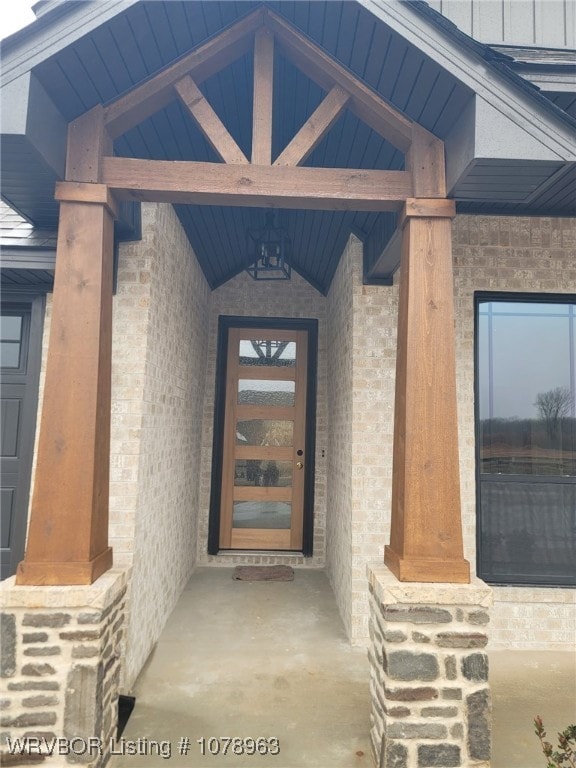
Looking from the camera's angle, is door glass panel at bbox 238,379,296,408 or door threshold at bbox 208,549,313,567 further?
door glass panel at bbox 238,379,296,408

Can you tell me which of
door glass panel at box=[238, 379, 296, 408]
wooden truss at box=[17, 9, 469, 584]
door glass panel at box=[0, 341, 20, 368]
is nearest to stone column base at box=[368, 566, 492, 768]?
wooden truss at box=[17, 9, 469, 584]

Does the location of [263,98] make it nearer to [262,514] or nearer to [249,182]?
[249,182]

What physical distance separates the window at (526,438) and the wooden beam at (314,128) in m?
1.84

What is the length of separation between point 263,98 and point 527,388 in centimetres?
264

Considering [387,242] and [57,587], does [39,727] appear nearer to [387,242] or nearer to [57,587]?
[57,587]

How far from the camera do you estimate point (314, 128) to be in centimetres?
228

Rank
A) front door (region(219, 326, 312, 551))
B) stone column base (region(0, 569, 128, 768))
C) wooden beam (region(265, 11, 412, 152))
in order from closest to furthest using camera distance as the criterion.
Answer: stone column base (region(0, 569, 128, 768)), wooden beam (region(265, 11, 412, 152)), front door (region(219, 326, 312, 551))

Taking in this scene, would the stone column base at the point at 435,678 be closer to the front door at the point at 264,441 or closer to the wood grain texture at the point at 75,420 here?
the wood grain texture at the point at 75,420

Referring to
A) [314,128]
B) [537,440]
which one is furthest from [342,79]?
[537,440]

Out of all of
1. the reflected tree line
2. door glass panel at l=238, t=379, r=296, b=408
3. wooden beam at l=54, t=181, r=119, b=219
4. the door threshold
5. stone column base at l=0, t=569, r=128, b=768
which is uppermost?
wooden beam at l=54, t=181, r=119, b=219

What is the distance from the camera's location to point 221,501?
5102 mm

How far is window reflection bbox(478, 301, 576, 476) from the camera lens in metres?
3.39

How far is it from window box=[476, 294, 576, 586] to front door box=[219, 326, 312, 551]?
7.16 feet

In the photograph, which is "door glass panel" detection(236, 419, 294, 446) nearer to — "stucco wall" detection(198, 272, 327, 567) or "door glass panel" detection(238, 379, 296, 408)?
"door glass panel" detection(238, 379, 296, 408)
